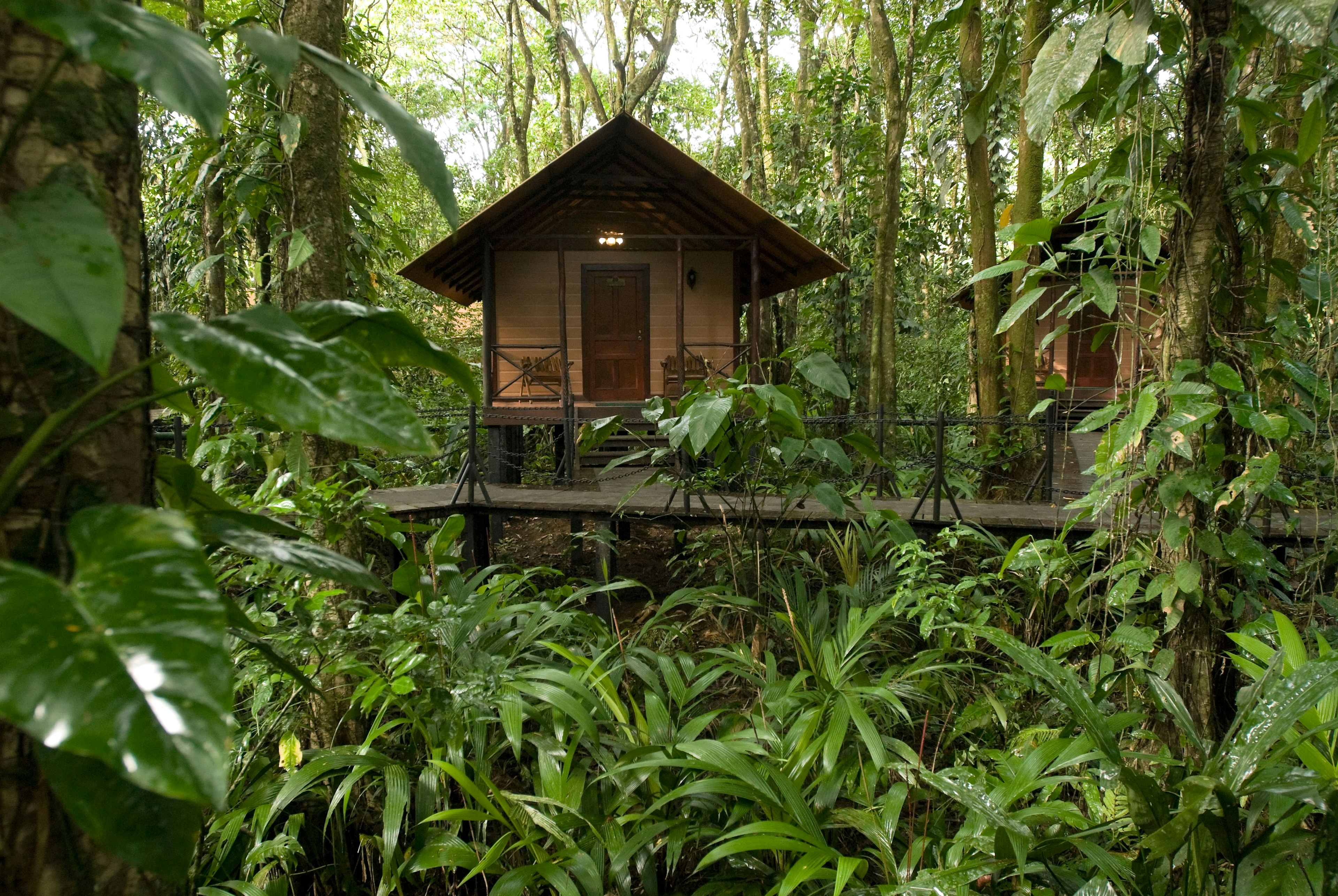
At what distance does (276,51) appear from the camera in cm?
72

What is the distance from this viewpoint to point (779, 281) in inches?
439

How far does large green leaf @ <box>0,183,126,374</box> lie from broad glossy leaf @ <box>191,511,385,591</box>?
0.39 meters

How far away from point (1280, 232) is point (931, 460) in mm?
3153

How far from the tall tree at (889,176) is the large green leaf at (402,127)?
7.81 m

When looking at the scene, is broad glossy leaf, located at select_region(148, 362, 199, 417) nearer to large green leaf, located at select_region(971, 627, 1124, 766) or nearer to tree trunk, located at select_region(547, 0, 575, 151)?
large green leaf, located at select_region(971, 627, 1124, 766)

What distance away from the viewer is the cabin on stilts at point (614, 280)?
30.5 ft

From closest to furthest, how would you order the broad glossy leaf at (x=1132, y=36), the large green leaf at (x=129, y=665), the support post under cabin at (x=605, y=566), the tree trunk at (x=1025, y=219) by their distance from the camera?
the large green leaf at (x=129, y=665)
the broad glossy leaf at (x=1132, y=36)
the support post under cabin at (x=605, y=566)
the tree trunk at (x=1025, y=219)

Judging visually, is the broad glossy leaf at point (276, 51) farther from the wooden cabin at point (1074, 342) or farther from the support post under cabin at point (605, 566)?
the wooden cabin at point (1074, 342)

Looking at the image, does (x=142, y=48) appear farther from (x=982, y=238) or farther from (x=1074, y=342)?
(x=1074, y=342)

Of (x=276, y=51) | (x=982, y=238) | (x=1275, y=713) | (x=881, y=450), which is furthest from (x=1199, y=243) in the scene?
(x=982, y=238)

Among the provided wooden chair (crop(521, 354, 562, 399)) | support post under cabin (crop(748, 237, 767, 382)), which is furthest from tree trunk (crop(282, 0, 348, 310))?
wooden chair (crop(521, 354, 562, 399))

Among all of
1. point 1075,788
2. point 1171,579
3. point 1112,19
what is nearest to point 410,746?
point 1075,788

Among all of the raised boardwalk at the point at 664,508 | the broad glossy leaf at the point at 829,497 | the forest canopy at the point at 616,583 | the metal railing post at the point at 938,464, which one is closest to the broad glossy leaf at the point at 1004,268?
the forest canopy at the point at 616,583

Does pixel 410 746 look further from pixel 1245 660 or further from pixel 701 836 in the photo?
pixel 1245 660
